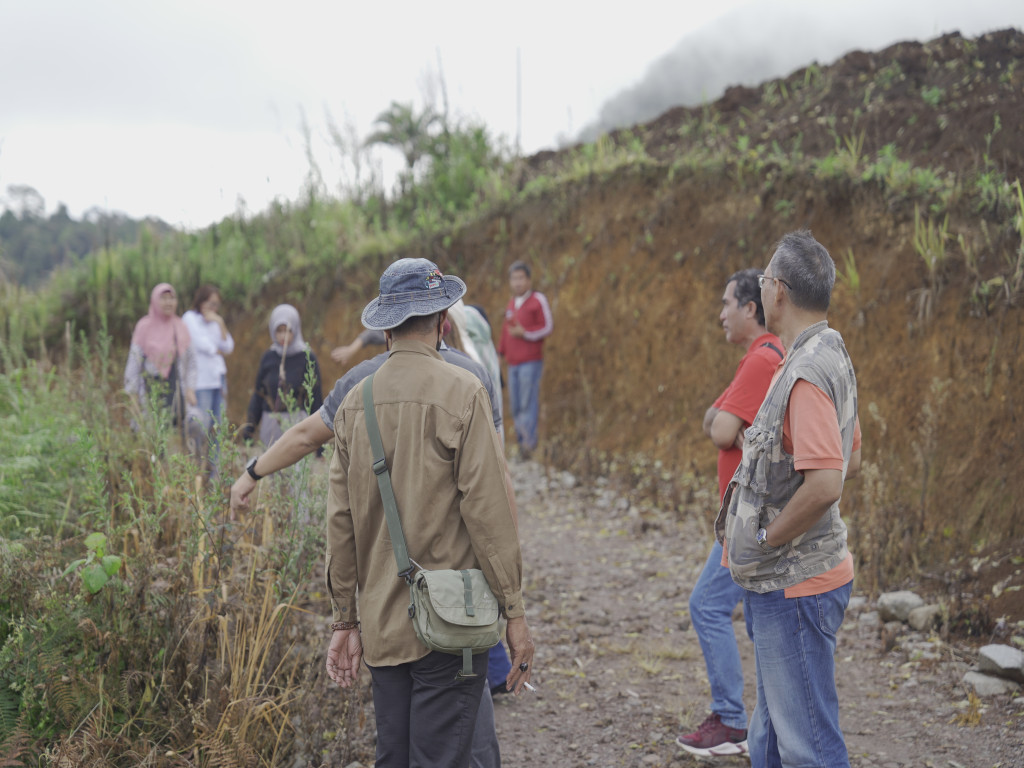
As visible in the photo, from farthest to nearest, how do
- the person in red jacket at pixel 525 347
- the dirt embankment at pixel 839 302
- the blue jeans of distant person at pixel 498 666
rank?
the person in red jacket at pixel 525 347, the dirt embankment at pixel 839 302, the blue jeans of distant person at pixel 498 666

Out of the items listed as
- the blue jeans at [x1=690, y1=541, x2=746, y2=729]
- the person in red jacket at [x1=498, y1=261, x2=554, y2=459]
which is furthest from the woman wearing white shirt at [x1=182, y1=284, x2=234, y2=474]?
the blue jeans at [x1=690, y1=541, x2=746, y2=729]

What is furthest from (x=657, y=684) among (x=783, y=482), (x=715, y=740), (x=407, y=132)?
(x=407, y=132)

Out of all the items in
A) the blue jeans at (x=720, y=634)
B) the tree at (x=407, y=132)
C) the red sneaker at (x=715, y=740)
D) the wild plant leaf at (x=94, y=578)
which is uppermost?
the tree at (x=407, y=132)

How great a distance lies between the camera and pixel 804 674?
259 centimetres

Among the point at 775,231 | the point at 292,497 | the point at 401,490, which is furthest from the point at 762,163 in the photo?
the point at 401,490

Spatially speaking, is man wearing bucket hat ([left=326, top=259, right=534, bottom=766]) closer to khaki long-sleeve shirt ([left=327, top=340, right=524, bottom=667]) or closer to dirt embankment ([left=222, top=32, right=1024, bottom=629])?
khaki long-sleeve shirt ([left=327, top=340, right=524, bottom=667])

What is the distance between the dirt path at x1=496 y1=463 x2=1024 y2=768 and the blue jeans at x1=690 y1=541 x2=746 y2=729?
27 cm

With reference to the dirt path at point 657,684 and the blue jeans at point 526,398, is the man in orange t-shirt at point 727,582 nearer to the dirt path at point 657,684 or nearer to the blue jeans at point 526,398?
the dirt path at point 657,684

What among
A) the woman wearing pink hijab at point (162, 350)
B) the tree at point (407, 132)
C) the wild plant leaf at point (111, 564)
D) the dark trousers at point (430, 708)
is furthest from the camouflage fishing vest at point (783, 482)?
the tree at point (407, 132)

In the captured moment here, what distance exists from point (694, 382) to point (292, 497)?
23.9 ft

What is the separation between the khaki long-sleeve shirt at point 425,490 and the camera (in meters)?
2.45

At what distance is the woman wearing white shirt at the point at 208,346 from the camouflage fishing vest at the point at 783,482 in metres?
6.48

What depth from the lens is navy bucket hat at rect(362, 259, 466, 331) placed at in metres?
Result: 2.59

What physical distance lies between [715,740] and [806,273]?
91.1 inches
